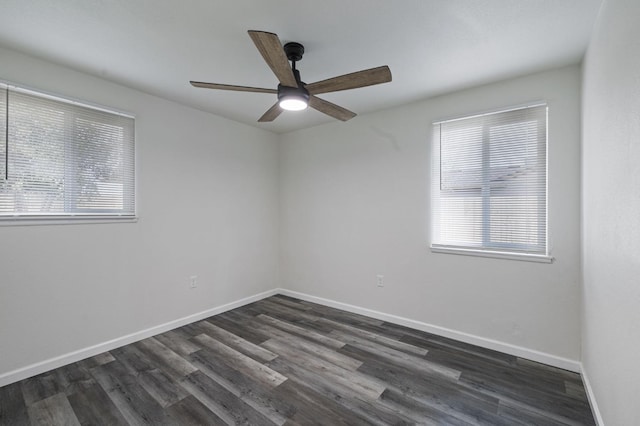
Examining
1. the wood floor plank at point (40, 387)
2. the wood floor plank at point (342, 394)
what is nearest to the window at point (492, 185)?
the wood floor plank at point (342, 394)

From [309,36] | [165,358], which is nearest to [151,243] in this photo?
[165,358]

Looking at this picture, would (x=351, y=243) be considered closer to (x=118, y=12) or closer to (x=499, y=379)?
(x=499, y=379)

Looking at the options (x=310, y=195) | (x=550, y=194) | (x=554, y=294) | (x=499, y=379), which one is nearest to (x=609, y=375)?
(x=499, y=379)

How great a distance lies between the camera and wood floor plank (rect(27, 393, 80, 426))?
182cm

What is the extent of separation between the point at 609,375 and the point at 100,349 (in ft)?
12.6

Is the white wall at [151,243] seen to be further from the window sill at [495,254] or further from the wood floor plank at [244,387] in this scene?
the window sill at [495,254]

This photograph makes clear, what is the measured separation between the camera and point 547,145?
2.50m

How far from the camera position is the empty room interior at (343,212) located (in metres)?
1.78

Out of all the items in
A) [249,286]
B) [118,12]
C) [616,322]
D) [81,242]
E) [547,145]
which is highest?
[118,12]

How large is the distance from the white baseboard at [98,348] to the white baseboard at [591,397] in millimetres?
3622

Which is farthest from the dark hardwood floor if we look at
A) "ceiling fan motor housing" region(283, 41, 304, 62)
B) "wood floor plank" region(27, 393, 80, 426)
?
"ceiling fan motor housing" region(283, 41, 304, 62)

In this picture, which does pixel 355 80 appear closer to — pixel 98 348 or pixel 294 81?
pixel 294 81

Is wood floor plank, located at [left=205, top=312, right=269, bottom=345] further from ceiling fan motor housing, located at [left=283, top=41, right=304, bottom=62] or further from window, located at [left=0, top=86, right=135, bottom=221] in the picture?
ceiling fan motor housing, located at [left=283, top=41, right=304, bottom=62]

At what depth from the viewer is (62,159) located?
247cm
